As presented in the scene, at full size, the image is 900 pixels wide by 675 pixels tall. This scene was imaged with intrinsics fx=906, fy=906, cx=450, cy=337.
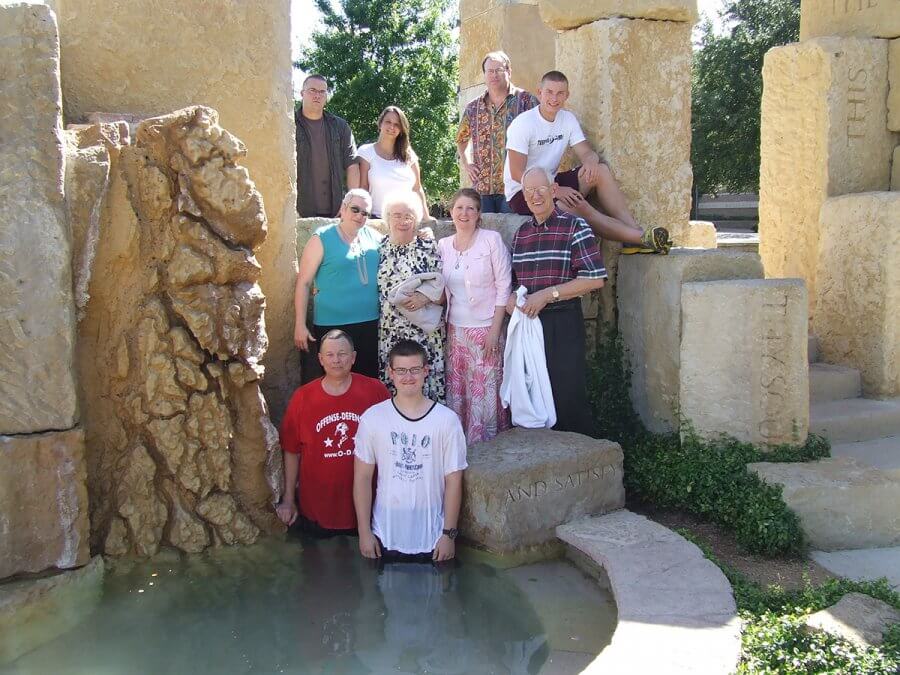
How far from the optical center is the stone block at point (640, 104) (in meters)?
5.78

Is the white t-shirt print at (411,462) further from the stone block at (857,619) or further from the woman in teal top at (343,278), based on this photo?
the stone block at (857,619)

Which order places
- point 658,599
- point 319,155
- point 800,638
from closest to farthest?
1. point 800,638
2. point 658,599
3. point 319,155

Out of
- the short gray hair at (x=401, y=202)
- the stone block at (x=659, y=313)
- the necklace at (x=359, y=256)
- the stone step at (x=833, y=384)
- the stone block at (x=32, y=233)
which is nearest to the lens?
the stone block at (x=32, y=233)

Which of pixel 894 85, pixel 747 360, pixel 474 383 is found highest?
pixel 894 85

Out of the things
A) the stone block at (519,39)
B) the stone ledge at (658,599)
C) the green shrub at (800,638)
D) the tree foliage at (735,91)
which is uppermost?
the tree foliage at (735,91)

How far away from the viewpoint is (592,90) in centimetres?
588

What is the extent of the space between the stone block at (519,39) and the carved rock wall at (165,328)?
4.65 m

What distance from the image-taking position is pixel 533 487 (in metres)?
4.45

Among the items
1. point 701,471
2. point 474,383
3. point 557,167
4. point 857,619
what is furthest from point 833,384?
point 857,619

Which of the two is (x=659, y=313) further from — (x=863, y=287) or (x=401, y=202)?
(x=401, y=202)

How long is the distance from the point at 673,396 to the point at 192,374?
9.11 ft

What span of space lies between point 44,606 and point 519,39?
6478 millimetres

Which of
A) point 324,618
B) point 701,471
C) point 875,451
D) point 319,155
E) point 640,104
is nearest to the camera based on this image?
point 324,618

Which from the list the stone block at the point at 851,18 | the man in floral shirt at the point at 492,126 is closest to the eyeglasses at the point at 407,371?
the man in floral shirt at the point at 492,126
